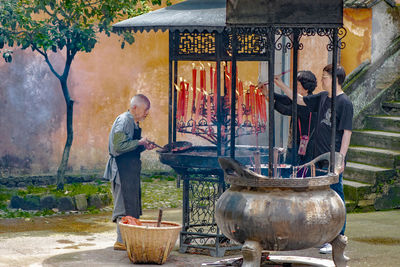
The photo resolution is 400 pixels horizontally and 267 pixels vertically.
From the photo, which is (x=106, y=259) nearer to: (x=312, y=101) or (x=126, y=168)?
(x=126, y=168)

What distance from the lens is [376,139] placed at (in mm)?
12141

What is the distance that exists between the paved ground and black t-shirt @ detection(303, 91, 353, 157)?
1.16 metres

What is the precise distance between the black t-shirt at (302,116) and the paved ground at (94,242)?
106 centimetres

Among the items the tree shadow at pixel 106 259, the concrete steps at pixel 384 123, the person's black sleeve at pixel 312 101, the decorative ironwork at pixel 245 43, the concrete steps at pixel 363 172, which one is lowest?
the tree shadow at pixel 106 259

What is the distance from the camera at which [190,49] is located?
895 cm

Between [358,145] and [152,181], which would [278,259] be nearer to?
[358,145]

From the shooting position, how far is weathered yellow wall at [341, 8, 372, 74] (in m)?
13.1

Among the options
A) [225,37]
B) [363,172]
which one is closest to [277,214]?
[225,37]

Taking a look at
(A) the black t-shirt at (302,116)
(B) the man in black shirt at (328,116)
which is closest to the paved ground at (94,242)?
(B) the man in black shirt at (328,116)

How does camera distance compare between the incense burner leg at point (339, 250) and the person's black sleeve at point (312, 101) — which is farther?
the person's black sleeve at point (312, 101)

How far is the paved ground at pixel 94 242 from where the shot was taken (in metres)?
8.09

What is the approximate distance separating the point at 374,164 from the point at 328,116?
3425mm

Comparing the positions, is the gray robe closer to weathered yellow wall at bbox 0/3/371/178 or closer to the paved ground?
the paved ground

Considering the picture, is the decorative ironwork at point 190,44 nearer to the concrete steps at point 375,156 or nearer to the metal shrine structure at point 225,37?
the metal shrine structure at point 225,37
